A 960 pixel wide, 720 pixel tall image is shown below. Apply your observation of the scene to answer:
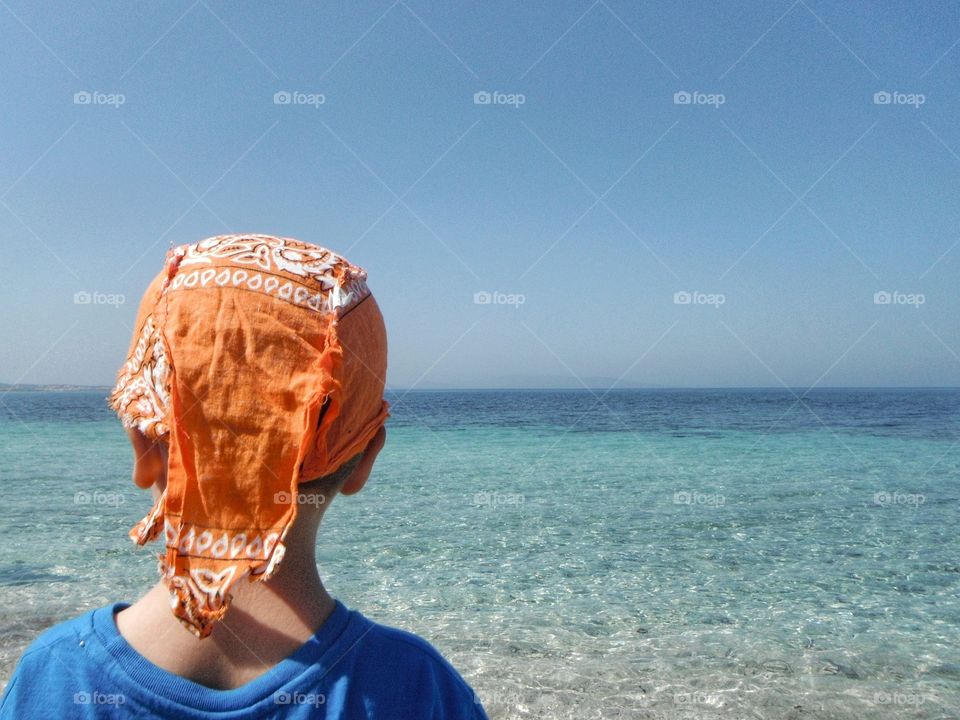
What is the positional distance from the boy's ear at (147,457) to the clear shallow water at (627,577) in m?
3.73

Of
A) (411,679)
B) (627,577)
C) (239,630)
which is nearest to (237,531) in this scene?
(239,630)

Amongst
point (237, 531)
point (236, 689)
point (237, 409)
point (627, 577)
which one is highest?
point (237, 409)

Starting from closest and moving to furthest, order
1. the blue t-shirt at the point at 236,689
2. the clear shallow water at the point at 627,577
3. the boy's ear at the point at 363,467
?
the blue t-shirt at the point at 236,689, the boy's ear at the point at 363,467, the clear shallow water at the point at 627,577

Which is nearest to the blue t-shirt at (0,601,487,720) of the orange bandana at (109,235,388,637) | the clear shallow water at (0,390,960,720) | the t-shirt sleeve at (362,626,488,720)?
the t-shirt sleeve at (362,626,488,720)

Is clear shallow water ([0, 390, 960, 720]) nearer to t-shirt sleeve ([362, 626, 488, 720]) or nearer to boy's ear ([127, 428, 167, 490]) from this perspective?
t-shirt sleeve ([362, 626, 488, 720])

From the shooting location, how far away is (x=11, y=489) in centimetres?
1271

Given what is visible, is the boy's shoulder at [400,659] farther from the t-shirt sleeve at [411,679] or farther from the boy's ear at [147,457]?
the boy's ear at [147,457]

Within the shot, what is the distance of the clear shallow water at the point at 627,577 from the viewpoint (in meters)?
4.74

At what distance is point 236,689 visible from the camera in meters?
1.06

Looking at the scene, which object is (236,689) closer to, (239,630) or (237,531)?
(239,630)

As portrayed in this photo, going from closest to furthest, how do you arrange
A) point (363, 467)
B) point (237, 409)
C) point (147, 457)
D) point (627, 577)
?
point (237, 409) < point (147, 457) < point (363, 467) < point (627, 577)

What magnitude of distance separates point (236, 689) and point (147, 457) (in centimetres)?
40

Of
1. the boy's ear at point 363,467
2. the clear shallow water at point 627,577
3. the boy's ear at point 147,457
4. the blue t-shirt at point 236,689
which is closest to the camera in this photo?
the blue t-shirt at point 236,689

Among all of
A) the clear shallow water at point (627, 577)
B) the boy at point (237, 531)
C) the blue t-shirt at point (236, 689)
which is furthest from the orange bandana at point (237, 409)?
the clear shallow water at point (627, 577)
